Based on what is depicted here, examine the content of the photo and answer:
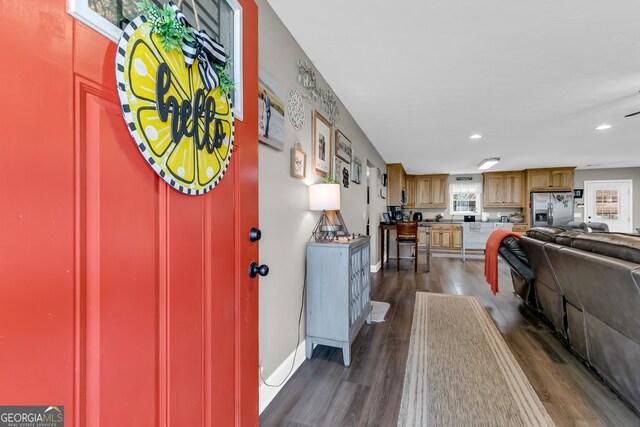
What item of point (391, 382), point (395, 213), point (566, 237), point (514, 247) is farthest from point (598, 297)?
point (395, 213)

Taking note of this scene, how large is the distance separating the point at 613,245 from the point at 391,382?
1532 millimetres

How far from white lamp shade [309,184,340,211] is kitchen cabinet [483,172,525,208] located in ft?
23.2

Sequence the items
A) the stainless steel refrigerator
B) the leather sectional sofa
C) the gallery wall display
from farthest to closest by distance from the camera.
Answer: the stainless steel refrigerator → the gallery wall display → the leather sectional sofa

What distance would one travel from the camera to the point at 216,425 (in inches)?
34.3

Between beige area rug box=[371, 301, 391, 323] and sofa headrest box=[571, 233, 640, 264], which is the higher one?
sofa headrest box=[571, 233, 640, 264]

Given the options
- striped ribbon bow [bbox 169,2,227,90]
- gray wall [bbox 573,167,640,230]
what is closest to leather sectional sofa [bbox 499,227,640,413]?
striped ribbon bow [bbox 169,2,227,90]

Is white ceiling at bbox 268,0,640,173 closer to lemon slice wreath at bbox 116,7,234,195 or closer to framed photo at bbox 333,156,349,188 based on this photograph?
framed photo at bbox 333,156,349,188

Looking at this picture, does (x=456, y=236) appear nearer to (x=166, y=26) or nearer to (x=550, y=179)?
(x=550, y=179)

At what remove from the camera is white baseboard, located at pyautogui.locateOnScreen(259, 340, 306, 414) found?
5.10 feet

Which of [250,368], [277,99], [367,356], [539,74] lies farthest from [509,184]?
[250,368]

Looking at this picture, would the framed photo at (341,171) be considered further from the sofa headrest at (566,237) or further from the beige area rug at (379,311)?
the sofa headrest at (566,237)

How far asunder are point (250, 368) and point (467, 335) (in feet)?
6.96

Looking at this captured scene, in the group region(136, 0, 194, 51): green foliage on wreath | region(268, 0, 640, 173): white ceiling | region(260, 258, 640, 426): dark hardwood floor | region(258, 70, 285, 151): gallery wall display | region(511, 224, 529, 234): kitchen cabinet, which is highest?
region(268, 0, 640, 173): white ceiling

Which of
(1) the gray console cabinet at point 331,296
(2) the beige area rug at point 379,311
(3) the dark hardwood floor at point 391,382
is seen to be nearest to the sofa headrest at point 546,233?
(3) the dark hardwood floor at point 391,382
